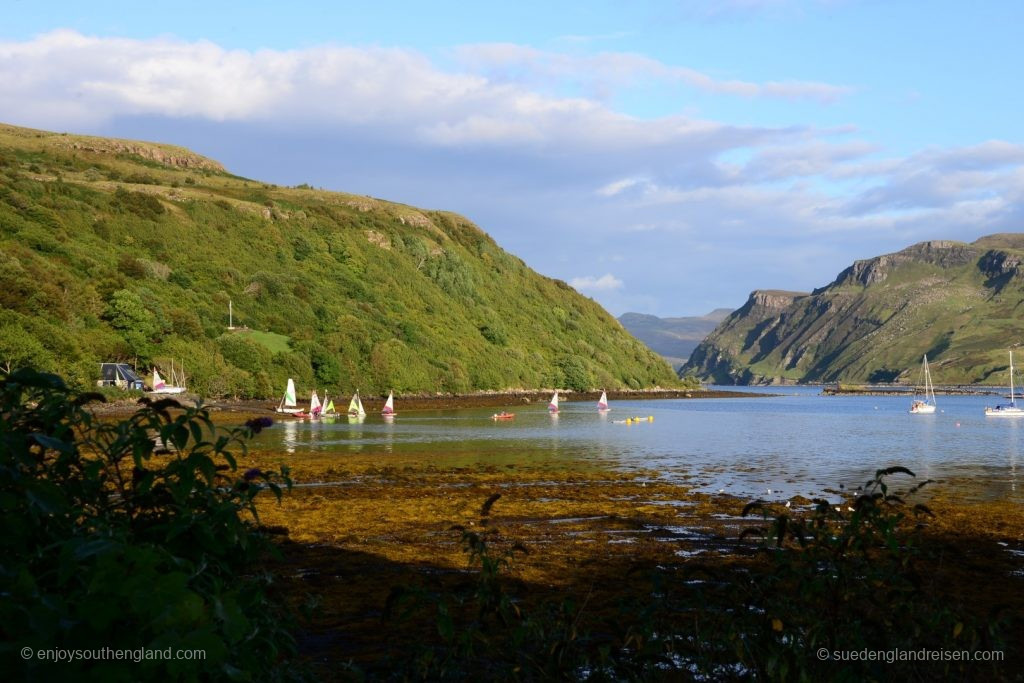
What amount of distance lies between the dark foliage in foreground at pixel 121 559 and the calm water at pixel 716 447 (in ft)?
99.5

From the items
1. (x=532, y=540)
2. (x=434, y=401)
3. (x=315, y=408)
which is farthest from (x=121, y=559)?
(x=434, y=401)

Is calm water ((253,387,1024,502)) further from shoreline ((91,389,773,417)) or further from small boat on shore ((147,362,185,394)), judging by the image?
small boat on shore ((147,362,185,394))

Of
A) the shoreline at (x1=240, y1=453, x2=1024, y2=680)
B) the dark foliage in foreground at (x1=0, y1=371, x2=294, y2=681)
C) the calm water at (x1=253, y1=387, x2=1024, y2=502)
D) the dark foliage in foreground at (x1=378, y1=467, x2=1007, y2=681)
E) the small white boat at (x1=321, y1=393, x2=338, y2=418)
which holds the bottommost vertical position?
the calm water at (x1=253, y1=387, x2=1024, y2=502)

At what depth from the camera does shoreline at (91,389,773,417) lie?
7666 centimetres

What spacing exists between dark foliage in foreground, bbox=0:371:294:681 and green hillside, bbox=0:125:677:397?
67263 mm

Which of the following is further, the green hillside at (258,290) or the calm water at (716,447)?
the green hillside at (258,290)

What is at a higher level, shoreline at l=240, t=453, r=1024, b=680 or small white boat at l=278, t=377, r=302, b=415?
small white boat at l=278, t=377, r=302, b=415

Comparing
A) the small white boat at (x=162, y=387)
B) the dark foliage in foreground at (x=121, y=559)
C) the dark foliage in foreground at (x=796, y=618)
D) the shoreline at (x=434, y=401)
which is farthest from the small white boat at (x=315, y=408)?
the dark foliage in foreground at (x=121, y=559)

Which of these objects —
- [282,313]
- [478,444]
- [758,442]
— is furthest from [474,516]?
[282,313]

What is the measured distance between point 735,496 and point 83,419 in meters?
29.2

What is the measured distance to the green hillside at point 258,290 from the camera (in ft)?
300

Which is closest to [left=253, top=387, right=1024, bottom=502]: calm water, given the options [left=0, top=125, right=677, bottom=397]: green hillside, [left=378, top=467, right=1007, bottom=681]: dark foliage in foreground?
[left=0, top=125, right=677, bottom=397]: green hillside

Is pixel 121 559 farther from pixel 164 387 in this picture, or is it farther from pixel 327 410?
pixel 327 410

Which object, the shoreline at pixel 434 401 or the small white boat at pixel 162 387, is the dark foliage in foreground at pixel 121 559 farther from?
the small white boat at pixel 162 387
